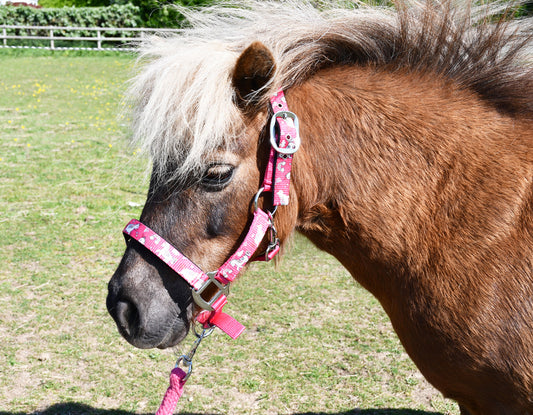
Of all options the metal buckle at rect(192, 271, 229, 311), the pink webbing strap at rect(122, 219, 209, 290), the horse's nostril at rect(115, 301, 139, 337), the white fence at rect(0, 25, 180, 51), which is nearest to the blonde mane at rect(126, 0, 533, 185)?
the pink webbing strap at rect(122, 219, 209, 290)

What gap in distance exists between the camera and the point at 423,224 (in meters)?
2.11

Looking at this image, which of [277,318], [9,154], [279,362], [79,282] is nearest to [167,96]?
[279,362]

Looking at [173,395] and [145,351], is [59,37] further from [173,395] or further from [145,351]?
[173,395]

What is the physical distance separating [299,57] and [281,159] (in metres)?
0.46

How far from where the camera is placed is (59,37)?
2491 cm

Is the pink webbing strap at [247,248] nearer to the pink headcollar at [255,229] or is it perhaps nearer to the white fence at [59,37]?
the pink headcollar at [255,229]

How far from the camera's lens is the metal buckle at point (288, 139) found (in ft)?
6.52

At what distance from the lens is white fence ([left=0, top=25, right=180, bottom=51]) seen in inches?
959

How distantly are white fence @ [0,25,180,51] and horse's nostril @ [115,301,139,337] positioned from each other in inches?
919

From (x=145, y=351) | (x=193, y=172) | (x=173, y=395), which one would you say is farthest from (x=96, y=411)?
(x=193, y=172)

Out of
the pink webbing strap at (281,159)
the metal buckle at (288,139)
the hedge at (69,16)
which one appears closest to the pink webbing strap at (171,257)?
the pink webbing strap at (281,159)

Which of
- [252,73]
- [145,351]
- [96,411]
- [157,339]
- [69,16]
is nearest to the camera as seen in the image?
[252,73]

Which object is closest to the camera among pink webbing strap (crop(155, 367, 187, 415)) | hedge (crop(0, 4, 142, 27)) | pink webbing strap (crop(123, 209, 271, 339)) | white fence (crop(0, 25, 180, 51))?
pink webbing strap (crop(123, 209, 271, 339))

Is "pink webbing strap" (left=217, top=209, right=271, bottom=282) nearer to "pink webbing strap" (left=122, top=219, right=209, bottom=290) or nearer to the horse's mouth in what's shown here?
"pink webbing strap" (left=122, top=219, right=209, bottom=290)
